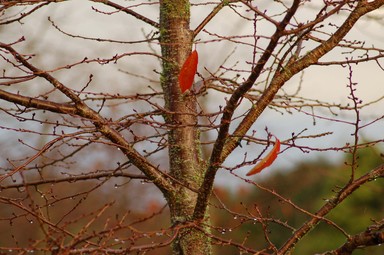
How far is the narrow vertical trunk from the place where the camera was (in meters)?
4.64

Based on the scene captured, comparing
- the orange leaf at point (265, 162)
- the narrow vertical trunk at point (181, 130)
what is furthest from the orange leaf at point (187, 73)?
the orange leaf at point (265, 162)

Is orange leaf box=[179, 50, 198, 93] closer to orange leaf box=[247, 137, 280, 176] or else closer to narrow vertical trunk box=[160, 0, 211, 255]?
narrow vertical trunk box=[160, 0, 211, 255]

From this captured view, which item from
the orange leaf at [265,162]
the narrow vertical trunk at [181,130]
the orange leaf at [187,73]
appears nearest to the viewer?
the orange leaf at [265,162]

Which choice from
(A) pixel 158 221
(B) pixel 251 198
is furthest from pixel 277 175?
(A) pixel 158 221

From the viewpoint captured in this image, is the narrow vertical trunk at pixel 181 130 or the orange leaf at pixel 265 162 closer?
the orange leaf at pixel 265 162

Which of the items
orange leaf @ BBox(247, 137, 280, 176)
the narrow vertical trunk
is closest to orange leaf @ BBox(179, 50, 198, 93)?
the narrow vertical trunk

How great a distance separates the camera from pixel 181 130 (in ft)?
15.9

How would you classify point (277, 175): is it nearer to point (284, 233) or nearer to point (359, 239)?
point (284, 233)

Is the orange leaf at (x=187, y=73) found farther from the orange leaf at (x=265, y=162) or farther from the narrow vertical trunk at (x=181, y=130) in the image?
the orange leaf at (x=265, y=162)

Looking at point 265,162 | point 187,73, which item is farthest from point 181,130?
point 265,162

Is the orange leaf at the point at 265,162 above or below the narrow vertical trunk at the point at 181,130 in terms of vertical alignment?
below

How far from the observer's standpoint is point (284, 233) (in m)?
16.6

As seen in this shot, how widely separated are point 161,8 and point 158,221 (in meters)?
11.5

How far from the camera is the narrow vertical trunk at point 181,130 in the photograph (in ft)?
15.2
